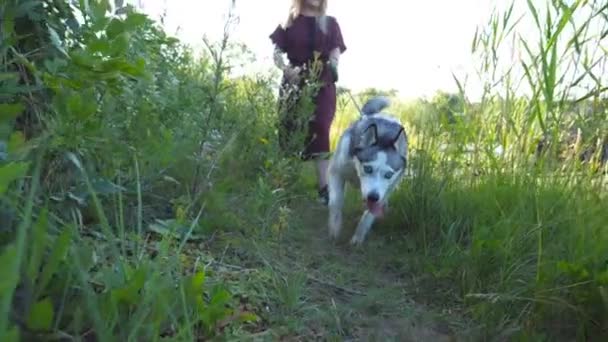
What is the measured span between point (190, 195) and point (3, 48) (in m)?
1.35

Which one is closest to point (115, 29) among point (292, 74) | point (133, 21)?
point (133, 21)

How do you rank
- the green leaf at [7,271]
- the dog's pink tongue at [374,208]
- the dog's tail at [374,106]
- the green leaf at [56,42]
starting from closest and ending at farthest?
1. the green leaf at [7,271]
2. the green leaf at [56,42]
3. the dog's pink tongue at [374,208]
4. the dog's tail at [374,106]

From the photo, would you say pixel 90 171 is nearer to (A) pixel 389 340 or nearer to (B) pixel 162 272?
(B) pixel 162 272

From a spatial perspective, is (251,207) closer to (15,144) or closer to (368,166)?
(368,166)

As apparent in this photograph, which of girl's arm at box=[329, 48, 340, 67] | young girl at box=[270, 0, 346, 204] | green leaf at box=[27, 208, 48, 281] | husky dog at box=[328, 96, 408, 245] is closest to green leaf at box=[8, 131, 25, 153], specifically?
green leaf at box=[27, 208, 48, 281]

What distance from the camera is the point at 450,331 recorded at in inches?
101

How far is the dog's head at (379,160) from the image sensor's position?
399cm

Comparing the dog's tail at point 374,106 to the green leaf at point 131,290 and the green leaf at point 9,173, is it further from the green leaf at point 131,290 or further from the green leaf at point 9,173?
the green leaf at point 9,173

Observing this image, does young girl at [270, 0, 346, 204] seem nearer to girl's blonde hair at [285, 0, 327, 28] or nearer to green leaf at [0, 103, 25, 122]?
girl's blonde hair at [285, 0, 327, 28]

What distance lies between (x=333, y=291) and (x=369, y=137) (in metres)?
1.73

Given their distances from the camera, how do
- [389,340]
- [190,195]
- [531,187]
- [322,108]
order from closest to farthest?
1. [389,340]
2. [190,195]
3. [531,187]
4. [322,108]

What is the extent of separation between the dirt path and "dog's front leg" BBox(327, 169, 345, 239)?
26 cm

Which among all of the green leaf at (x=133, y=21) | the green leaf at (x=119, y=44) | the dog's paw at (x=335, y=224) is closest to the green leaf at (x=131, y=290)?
the green leaf at (x=119, y=44)

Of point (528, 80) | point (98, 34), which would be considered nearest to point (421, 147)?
point (528, 80)
